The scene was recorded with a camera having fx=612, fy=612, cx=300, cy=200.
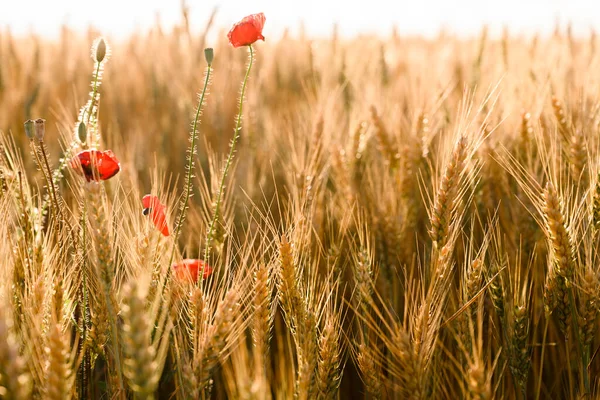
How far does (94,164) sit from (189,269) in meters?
0.26

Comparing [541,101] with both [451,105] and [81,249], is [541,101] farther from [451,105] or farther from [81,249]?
[81,249]

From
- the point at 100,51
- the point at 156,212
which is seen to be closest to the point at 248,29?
the point at 100,51

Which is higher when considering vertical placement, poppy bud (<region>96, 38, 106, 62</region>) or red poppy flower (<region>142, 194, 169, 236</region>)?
poppy bud (<region>96, 38, 106, 62</region>)

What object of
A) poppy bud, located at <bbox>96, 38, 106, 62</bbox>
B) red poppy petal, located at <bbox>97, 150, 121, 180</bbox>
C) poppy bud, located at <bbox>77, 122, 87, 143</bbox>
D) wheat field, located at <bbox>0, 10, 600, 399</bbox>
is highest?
poppy bud, located at <bbox>96, 38, 106, 62</bbox>

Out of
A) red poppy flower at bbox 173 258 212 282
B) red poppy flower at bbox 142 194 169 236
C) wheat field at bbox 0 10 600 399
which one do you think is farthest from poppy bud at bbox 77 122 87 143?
red poppy flower at bbox 173 258 212 282

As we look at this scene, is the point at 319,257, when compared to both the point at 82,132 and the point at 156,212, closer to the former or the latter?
the point at 156,212

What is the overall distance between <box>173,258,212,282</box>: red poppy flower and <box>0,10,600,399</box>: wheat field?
10 mm

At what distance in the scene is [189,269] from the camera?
3.42 ft

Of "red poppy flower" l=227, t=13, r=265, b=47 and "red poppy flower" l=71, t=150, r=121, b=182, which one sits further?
"red poppy flower" l=227, t=13, r=265, b=47

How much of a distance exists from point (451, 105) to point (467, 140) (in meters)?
1.10

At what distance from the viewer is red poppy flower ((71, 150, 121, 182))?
0.86m

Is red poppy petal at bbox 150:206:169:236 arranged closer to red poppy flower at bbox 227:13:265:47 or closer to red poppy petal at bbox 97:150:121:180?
red poppy petal at bbox 97:150:121:180

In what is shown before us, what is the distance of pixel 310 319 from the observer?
35.7 inches

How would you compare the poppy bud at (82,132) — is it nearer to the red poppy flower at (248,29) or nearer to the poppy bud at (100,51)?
the poppy bud at (100,51)
